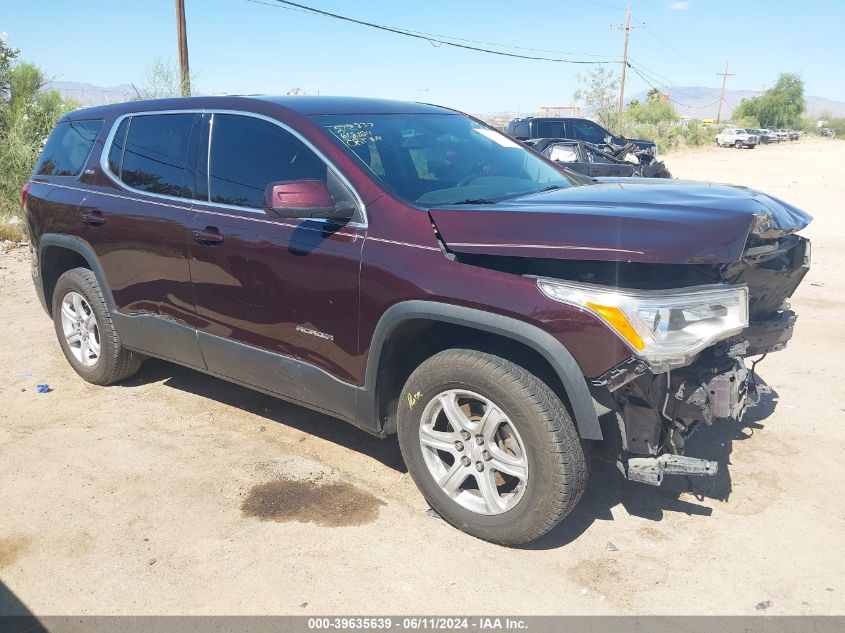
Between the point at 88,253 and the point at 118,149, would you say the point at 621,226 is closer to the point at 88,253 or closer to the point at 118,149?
the point at 118,149

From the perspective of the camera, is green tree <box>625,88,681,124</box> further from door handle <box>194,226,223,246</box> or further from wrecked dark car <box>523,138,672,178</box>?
door handle <box>194,226,223,246</box>

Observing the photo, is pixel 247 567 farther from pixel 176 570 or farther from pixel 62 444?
pixel 62 444

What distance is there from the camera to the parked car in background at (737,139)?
58.7 m

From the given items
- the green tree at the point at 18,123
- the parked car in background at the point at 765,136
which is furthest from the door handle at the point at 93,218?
the parked car in background at the point at 765,136

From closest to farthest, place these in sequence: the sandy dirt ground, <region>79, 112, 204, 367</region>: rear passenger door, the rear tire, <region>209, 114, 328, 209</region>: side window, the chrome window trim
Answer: the sandy dirt ground, the chrome window trim, <region>209, 114, 328, 209</region>: side window, <region>79, 112, 204, 367</region>: rear passenger door, the rear tire

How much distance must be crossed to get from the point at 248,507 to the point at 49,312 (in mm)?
2798

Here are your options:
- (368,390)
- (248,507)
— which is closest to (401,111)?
(368,390)

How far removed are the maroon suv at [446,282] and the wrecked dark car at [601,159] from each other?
29.9 feet

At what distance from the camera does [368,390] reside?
11.4 ft

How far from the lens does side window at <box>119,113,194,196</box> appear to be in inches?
167

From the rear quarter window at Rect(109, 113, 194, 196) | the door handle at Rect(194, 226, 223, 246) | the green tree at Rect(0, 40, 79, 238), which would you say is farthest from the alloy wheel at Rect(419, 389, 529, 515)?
the green tree at Rect(0, 40, 79, 238)

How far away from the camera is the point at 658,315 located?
9.04 ft

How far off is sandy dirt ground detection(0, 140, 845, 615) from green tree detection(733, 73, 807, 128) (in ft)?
359

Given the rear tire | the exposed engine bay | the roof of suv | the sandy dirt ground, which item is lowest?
the sandy dirt ground
